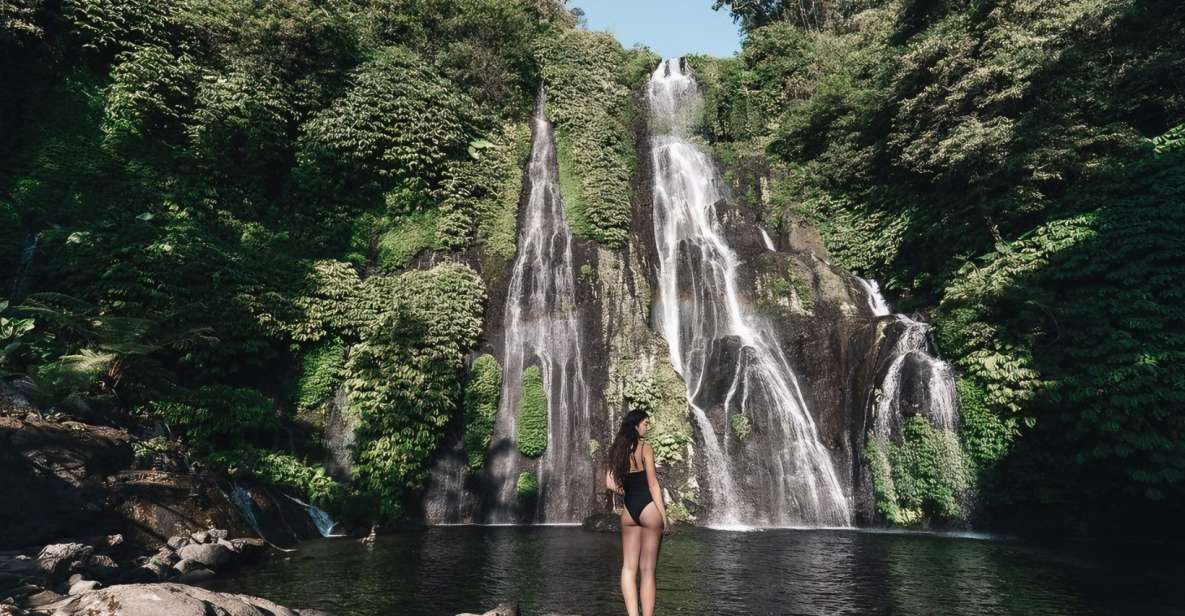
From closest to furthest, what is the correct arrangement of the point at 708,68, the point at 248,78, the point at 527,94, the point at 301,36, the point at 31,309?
the point at 31,309 → the point at 248,78 → the point at 301,36 → the point at 527,94 → the point at 708,68

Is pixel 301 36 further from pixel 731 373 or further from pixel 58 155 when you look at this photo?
pixel 731 373

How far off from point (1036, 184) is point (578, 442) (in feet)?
47.9

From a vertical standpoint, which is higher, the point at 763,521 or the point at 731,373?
the point at 731,373

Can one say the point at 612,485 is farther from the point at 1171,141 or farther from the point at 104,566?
the point at 1171,141

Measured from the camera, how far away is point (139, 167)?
16.5 m

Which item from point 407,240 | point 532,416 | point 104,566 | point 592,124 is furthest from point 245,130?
point 104,566

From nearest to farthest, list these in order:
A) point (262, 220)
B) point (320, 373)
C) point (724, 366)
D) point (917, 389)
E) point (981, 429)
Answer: point (981, 429) < point (917, 389) < point (320, 373) < point (724, 366) < point (262, 220)

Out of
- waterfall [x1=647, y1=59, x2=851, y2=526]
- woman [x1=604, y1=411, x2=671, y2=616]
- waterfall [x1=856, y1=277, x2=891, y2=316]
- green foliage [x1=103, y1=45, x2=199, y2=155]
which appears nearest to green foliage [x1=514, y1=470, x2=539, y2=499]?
waterfall [x1=647, y1=59, x2=851, y2=526]

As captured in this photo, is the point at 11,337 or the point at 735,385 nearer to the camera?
the point at 11,337

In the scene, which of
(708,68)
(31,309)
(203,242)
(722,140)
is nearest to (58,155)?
(203,242)

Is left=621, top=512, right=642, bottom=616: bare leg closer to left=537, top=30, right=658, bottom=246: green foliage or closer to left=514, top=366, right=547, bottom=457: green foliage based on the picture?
left=514, top=366, right=547, bottom=457: green foliage

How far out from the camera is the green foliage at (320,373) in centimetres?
1580

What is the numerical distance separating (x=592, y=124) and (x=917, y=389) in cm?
1638

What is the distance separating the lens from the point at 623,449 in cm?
492
